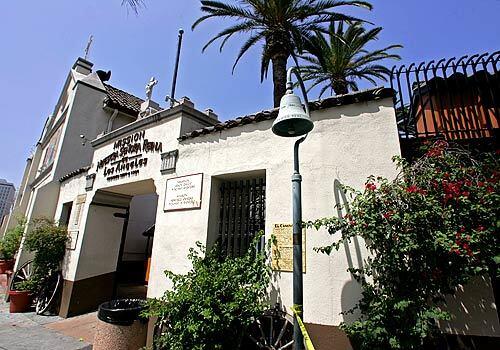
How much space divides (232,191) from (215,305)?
211 cm

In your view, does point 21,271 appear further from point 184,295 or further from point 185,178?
point 184,295

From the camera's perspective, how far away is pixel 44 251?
26.0 ft

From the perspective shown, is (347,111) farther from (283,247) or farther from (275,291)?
(275,291)

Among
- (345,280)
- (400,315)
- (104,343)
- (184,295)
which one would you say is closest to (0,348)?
(104,343)

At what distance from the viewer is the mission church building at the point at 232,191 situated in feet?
11.8

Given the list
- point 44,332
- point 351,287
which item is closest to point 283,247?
point 351,287

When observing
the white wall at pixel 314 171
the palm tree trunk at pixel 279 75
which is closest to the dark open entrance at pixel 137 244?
the white wall at pixel 314 171

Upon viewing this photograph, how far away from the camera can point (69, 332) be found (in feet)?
20.5

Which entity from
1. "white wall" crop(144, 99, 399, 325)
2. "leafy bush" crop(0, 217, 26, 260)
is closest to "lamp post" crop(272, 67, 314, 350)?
"white wall" crop(144, 99, 399, 325)

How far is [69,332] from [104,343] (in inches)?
102

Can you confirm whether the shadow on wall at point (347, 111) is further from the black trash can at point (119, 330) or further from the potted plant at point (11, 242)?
the potted plant at point (11, 242)

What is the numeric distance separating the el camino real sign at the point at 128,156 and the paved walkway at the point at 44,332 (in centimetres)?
371

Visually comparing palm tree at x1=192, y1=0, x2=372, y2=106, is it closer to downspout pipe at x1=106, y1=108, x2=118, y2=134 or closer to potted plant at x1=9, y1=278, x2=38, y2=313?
downspout pipe at x1=106, y1=108, x2=118, y2=134

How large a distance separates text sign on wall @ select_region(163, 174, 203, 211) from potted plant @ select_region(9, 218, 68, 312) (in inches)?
197
